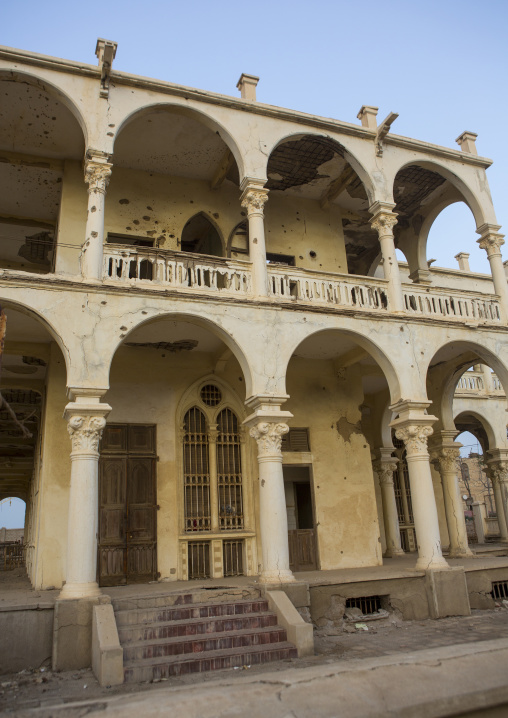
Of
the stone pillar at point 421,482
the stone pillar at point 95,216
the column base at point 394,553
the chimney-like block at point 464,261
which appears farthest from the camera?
the chimney-like block at point 464,261

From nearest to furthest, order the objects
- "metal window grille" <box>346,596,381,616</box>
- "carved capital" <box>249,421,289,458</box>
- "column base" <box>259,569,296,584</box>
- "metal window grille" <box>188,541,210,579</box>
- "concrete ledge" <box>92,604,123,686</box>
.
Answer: "concrete ledge" <box>92,604,123,686</box>
"column base" <box>259,569,296,584</box>
"carved capital" <box>249,421,289,458</box>
"metal window grille" <box>346,596,381,616</box>
"metal window grille" <box>188,541,210,579</box>

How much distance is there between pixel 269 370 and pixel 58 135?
6.98 metres

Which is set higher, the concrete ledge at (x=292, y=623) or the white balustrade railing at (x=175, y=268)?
the white balustrade railing at (x=175, y=268)

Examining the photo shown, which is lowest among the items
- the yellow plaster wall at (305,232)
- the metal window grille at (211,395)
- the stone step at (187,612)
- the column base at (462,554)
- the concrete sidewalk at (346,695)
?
the stone step at (187,612)

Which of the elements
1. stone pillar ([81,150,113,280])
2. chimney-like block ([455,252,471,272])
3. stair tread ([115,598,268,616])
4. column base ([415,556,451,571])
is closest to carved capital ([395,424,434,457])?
column base ([415,556,451,571])

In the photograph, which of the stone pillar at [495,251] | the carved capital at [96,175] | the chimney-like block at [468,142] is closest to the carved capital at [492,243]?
the stone pillar at [495,251]

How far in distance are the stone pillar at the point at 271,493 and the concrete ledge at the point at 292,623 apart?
53 centimetres

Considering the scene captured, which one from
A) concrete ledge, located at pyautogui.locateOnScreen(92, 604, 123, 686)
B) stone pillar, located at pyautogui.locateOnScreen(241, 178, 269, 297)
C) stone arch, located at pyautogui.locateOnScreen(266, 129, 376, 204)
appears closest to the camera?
concrete ledge, located at pyautogui.locateOnScreen(92, 604, 123, 686)

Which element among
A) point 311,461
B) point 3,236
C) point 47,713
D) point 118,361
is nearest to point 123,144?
point 3,236

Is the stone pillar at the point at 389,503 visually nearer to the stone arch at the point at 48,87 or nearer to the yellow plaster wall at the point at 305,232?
the yellow plaster wall at the point at 305,232

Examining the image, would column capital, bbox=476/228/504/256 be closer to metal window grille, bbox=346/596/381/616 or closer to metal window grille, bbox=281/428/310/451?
metal window grille, bbox=281/428/310/451

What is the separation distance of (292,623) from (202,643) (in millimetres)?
1368

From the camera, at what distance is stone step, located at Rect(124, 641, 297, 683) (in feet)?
24.3

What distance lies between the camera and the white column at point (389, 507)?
17312 millimetres
